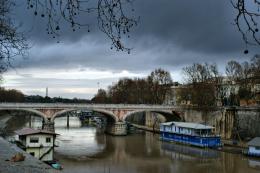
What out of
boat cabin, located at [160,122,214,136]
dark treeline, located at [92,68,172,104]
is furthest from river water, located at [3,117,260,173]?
dark treeline, located at [92,68,172,104]

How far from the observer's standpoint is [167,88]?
65750mm

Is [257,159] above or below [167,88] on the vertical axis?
below

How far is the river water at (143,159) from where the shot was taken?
2620cm

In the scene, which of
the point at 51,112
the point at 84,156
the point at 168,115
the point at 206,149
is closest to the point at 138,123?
the point at 168,115

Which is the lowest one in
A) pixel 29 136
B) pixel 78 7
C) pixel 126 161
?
pixel 126 161

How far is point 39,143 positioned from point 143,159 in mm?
8032

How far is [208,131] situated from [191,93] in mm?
14558

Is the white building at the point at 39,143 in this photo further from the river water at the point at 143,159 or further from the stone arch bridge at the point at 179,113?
the stone arch bridge at the point at 179,113

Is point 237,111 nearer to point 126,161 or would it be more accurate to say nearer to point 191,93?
point 191,93

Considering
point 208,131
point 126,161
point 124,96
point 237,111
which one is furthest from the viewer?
point 124,96

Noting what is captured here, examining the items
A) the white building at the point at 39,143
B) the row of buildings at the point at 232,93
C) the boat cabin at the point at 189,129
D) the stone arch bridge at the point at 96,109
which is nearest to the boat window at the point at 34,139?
the white building at the point at 39,143

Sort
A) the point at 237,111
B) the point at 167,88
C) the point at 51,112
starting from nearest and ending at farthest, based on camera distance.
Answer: the point at 237,111
the point at 51,112
the point at 167,88

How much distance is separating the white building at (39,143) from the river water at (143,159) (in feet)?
4.73

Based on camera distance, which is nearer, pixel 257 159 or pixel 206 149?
pixel 257 159
